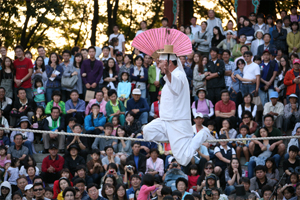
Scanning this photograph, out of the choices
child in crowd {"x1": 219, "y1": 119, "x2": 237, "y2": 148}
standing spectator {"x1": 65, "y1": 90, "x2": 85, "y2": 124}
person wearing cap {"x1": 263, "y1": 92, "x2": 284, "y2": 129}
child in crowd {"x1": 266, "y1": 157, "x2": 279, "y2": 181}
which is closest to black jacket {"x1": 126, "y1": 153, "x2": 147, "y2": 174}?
child in crowd {"x1": 219, "y1": 119, "x2": 237, "y2": 148}

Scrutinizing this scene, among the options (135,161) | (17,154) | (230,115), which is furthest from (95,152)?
(230,115)

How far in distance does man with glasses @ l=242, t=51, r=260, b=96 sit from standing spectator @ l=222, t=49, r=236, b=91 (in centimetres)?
43

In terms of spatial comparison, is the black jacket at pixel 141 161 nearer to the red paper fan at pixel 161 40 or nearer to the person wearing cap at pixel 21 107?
the person wearing cap at pixel 21 107

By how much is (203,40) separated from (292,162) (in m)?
4.75

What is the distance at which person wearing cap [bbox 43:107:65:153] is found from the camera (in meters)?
9.79

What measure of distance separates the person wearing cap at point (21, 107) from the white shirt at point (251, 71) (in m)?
4.63

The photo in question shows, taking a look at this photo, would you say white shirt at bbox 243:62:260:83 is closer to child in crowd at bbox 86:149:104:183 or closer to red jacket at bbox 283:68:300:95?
red jacket at bbox 283:68:300:95

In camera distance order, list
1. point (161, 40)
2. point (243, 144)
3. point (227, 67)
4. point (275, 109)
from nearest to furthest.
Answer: point (161, 40)
point (243, 144)
point (275, 109)
point (227, 67)

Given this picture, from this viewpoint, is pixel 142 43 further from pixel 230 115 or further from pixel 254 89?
pixel 254 89

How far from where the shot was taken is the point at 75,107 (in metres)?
10.4

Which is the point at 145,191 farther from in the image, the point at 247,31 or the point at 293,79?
the point at 247,31

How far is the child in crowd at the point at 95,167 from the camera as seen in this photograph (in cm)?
895

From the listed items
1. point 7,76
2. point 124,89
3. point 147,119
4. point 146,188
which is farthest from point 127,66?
point 146,188

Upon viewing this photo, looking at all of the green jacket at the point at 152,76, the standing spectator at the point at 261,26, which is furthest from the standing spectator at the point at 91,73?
the standing spectator at the point at 261,26
